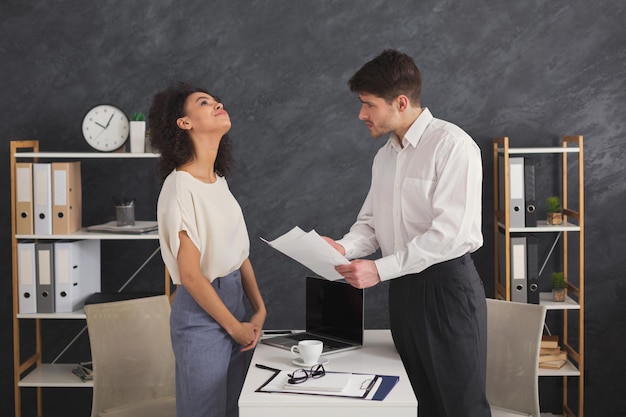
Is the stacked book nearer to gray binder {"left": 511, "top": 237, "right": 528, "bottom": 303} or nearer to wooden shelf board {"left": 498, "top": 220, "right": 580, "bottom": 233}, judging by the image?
gray binder {"left": 511, "top": 237, "right": 528, "bottom": 303}

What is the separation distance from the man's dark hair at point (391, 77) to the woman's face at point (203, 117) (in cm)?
51

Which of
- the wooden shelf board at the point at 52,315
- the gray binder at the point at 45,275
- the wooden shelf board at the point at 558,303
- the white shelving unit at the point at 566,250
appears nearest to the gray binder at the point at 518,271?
the white shelving unit at the point at 566,250

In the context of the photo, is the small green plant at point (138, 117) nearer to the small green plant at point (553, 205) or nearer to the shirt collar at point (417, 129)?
the shirt collar at point (417, 129)

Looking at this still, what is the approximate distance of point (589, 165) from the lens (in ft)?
14.0

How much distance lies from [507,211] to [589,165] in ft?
2.18

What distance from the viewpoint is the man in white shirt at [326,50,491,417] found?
8.47 feet

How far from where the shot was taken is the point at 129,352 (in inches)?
133

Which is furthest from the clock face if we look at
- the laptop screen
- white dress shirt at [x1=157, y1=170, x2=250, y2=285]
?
the laptop screen

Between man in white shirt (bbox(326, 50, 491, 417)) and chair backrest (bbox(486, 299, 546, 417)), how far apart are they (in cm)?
60

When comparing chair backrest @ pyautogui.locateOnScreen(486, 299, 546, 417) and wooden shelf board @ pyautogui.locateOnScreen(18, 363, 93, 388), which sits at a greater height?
chair backrest @ pyautogui.locateOnScreen(486, 299, 546, 417)

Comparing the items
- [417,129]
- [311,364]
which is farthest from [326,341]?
[417,129]

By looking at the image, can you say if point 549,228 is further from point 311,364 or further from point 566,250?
point 311,364

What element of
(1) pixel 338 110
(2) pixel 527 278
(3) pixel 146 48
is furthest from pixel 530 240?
Result: (3) pixel 146 48

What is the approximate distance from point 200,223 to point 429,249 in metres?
0.76
